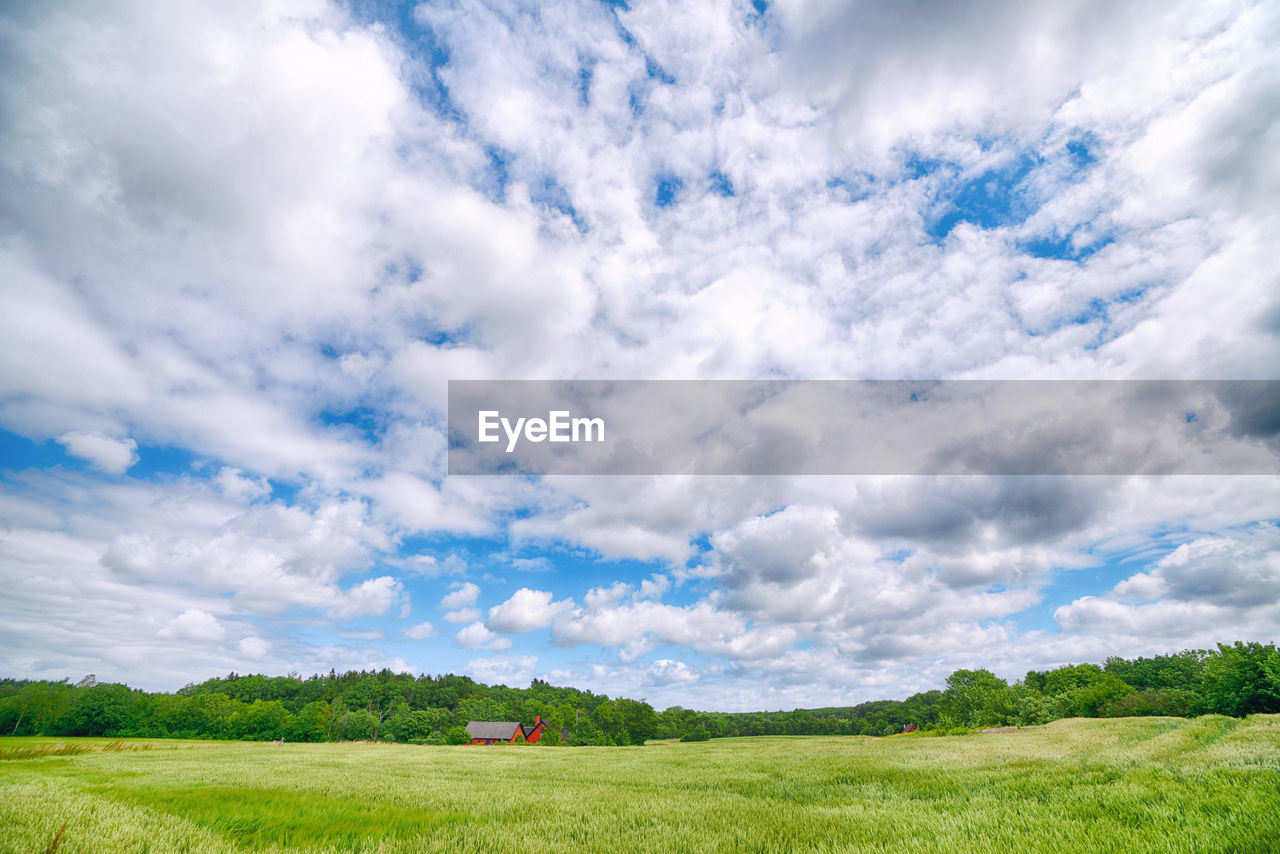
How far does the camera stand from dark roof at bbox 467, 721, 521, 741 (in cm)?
10925

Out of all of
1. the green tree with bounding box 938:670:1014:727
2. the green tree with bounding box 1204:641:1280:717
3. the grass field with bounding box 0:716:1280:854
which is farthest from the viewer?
the green tree with bounding box 938:670:1014:727

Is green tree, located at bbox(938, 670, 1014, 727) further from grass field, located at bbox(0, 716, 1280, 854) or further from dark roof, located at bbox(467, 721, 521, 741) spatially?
grass field, located at bbox(0, 716, 1280, 854)

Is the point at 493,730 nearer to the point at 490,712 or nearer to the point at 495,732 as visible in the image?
the point at 495,732

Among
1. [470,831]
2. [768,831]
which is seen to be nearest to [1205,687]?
[768,831]

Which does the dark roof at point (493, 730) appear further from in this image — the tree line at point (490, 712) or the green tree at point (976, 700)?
the green tree at point (976, 700)

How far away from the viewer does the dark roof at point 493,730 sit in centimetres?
10925

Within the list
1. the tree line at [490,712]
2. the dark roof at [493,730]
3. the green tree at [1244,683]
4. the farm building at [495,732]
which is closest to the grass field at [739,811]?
the green tree at [1244,683]

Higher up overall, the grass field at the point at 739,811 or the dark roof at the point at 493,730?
the grass field at the point at 739,811

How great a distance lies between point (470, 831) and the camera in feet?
33.5

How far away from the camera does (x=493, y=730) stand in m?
110

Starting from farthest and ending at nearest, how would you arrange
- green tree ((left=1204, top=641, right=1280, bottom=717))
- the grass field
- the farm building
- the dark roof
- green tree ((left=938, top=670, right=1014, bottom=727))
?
the dark roof < the farm building < green tree ((left=938, top=670, right=1014, bottom=727)) < green tree ((left=1204, top=641, right=1280, bottom=717)) < the grass field

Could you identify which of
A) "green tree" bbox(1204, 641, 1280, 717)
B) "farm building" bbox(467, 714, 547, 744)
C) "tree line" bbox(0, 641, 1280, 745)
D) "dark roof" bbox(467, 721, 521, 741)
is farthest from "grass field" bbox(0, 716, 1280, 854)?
"dark roof" bbox(467, 721, 521, 741)

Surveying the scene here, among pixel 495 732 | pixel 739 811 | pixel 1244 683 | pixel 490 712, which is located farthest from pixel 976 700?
pixel 739 811

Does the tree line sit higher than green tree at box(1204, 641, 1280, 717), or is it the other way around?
green tree at box(1204, 641, 1280, 717)
